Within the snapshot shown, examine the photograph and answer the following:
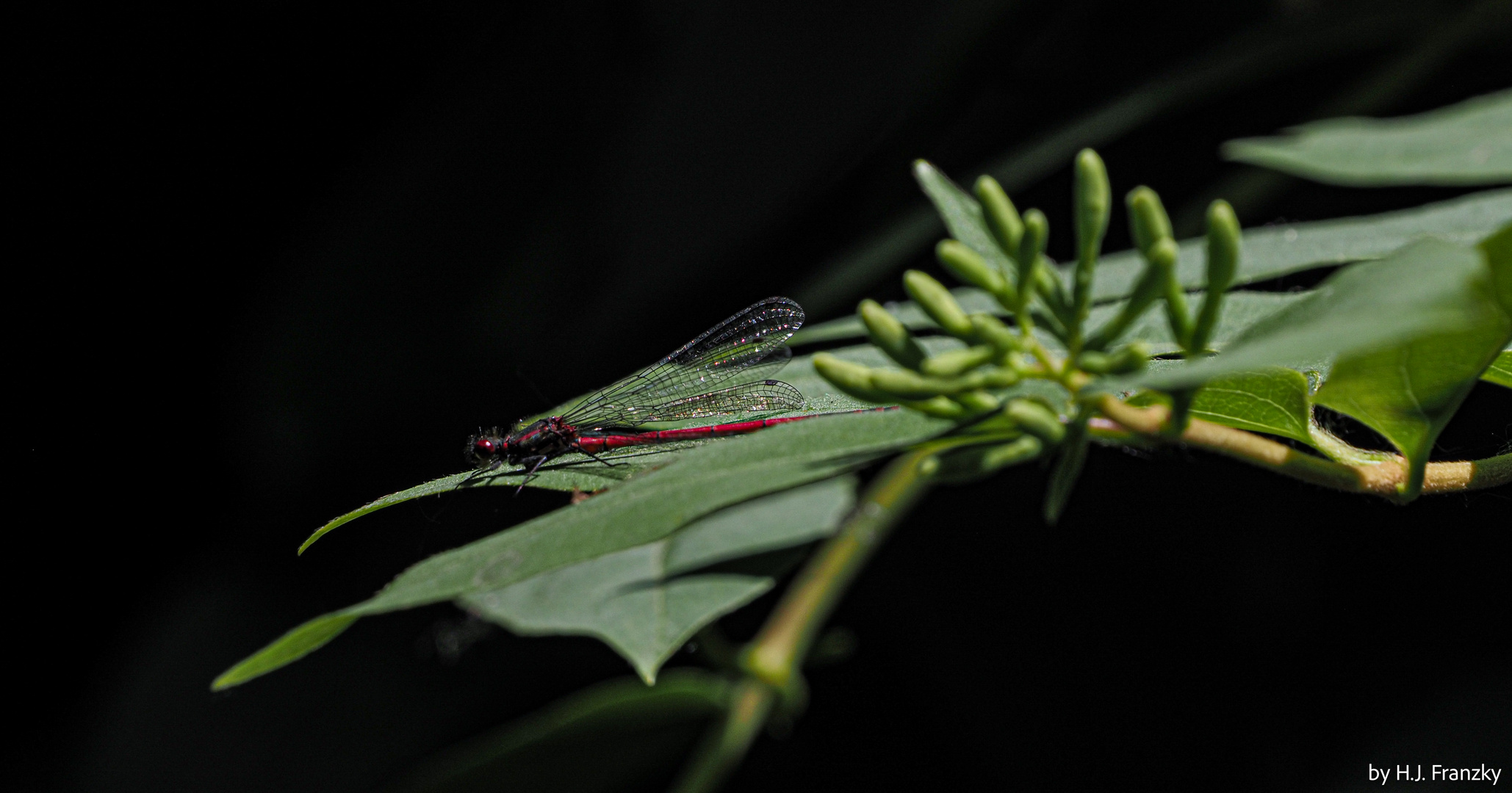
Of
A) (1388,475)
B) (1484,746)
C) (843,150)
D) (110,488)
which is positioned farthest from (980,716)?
(110,488)

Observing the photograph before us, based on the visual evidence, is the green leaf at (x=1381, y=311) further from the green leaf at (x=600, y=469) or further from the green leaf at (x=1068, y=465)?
the green leaf at (x=600, y=469)

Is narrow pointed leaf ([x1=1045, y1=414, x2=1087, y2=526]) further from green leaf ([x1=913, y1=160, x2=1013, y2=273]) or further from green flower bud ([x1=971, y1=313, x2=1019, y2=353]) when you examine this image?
green leaf ([x1=913, y1=160, x2=1013, y2=273])

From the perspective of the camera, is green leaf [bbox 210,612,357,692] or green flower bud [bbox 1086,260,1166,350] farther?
green leaf [bbox 210,612,357,692]

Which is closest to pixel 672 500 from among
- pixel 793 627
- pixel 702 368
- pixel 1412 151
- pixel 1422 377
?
pixel 1422 377

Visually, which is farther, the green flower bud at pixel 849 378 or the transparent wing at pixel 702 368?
the transparent wing at pixel 702 368

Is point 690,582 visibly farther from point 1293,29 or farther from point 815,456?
point 1293,29

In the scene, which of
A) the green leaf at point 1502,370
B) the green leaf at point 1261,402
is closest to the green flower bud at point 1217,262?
the green leaf at point 1261,402

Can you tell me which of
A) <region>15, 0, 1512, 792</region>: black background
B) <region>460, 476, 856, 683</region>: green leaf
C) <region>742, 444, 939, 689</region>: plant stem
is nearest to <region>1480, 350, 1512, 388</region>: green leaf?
<region>460, 476, 856, 683</region>: green leaf
